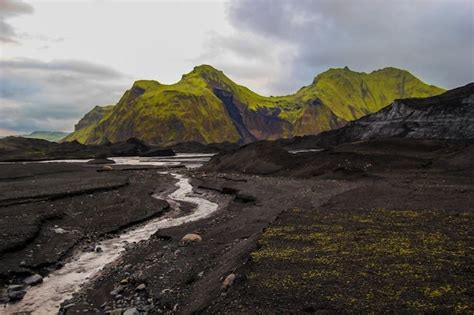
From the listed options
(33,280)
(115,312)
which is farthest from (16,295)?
(115,312)

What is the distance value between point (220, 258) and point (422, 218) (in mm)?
14223

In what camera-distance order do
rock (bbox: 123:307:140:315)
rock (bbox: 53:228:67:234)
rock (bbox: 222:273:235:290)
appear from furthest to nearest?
rock (bbox: 53:228:67:234) < rock (bbox: 123:307:140:315) < rock (bbox: 222:273:235:290)

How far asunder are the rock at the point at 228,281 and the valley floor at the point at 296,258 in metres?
0.06

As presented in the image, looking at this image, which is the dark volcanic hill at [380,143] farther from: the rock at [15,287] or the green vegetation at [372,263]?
the rock at [15,287]

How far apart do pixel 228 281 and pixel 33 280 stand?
1150 centimetres

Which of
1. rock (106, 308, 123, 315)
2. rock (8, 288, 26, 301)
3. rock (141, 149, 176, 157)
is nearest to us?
rock (106, 308, 123, 315)

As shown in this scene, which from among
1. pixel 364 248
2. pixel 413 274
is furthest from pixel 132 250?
pixel 413 274

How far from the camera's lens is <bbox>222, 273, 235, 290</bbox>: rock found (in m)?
14.9

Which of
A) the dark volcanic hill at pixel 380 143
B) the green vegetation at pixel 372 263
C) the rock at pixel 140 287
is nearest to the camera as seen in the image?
the green vegetation at pixel 372 263

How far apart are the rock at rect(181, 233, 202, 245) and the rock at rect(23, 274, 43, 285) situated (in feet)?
29.5

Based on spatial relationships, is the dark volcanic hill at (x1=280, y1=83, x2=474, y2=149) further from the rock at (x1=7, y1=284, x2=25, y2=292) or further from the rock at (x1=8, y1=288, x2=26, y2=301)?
the rock at (x1=8, y1=288, x2=26, y2=301)

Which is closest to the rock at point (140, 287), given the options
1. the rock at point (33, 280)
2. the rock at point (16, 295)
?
the rock at point (16, 295)

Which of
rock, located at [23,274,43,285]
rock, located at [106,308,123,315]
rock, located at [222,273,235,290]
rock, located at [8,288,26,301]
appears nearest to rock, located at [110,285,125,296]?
rock, located at [106,308,123,315]

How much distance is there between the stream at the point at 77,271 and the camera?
671 inches
